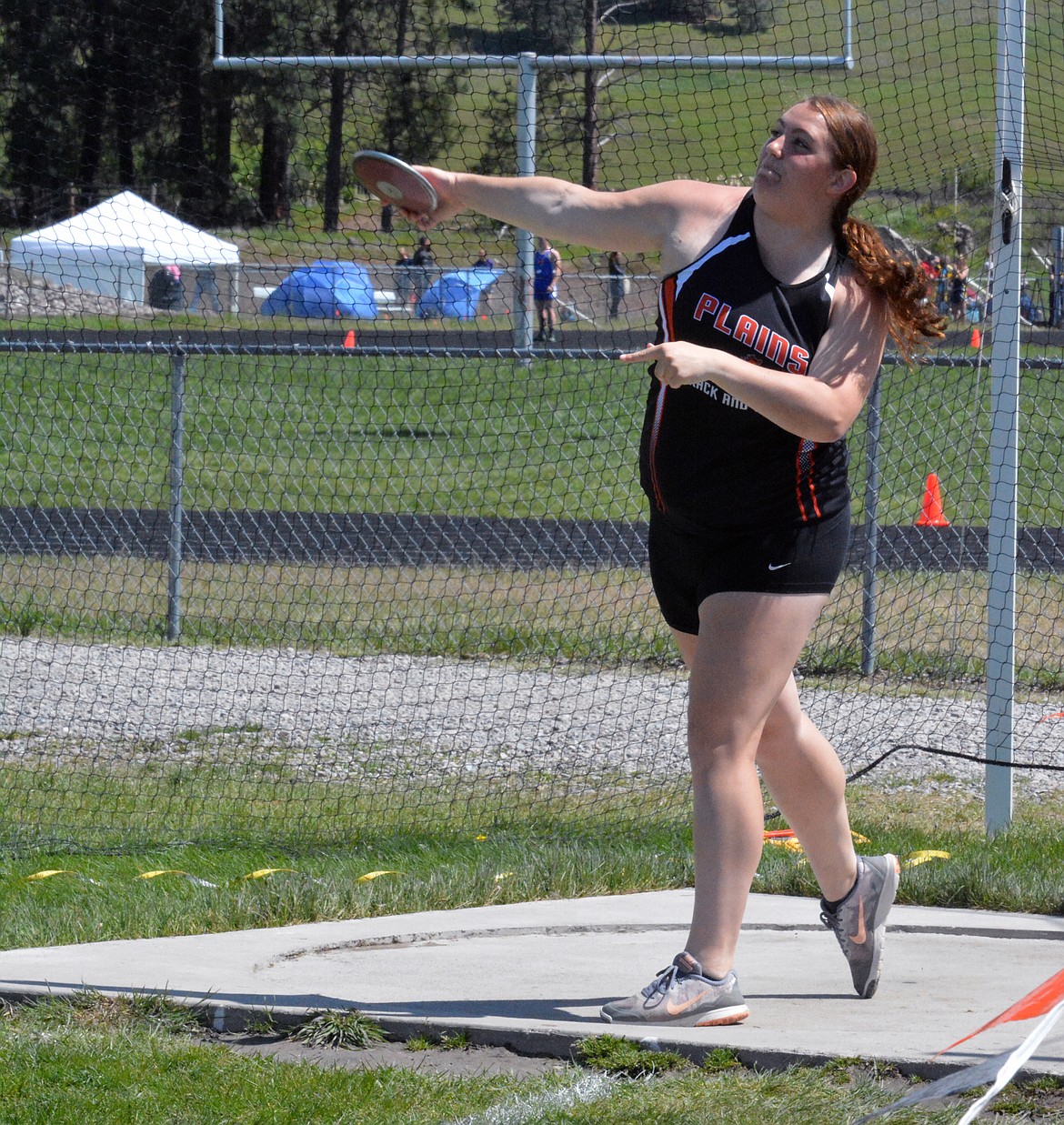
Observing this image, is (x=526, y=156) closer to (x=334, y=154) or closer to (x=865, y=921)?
(x=334, y=154)

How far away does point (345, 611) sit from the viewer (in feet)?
34.4

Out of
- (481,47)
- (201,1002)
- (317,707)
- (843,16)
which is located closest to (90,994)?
(201,1002)

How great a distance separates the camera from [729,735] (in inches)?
134

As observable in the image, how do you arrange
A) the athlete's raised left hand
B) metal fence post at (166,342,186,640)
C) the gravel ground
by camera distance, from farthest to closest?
metal fence post at (166,342,186,640), the gravel ground, the athlete's raised left hand

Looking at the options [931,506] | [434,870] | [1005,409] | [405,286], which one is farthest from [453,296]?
[434,870]

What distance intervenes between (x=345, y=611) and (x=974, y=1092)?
777cm

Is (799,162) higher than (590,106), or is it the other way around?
(590,106)

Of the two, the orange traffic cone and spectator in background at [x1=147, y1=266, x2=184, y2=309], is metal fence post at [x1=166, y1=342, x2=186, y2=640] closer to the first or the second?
spectator in background at [x1=147, y1=266, x2=184, y2=309]

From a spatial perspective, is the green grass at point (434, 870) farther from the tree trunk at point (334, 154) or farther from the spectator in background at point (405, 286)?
the spectator in background at point (405, 286)

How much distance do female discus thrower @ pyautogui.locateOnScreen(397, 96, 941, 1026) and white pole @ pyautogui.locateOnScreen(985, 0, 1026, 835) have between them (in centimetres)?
250

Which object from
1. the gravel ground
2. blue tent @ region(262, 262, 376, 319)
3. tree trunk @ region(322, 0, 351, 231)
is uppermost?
tree trunk @ region(322, 0, 351, 231)

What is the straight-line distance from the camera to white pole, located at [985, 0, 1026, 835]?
582cm

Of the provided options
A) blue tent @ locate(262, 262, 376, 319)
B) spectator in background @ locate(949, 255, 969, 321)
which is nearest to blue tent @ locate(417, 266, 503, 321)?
blue tent @ locate(262, 262, 376, 319)

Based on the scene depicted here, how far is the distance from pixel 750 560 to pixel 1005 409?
9.42ft
